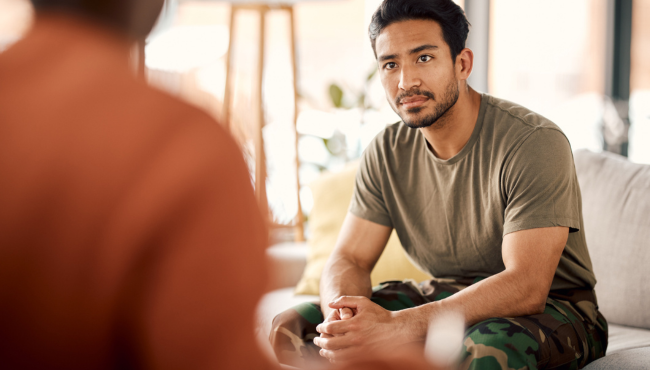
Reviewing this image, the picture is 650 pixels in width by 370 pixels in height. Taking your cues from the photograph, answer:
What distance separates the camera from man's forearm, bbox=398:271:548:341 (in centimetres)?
112

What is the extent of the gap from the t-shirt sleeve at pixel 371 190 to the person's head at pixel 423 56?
186 millimetres

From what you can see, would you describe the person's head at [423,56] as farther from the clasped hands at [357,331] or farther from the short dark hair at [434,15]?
the clasped hands at [357,331]

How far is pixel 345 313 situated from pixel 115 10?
946 mm

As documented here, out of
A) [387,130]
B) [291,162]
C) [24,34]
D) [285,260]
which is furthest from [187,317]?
[291,162]

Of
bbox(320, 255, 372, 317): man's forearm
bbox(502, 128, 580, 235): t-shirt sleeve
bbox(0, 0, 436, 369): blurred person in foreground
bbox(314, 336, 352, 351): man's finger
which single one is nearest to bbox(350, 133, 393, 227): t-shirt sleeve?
bbox(320, 255, 372, 317): man's forearm

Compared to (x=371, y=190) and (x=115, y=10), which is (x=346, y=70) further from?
Result: (x=115, y=10)

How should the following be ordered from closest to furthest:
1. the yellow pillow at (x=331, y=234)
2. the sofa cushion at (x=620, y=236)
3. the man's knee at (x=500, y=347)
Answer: the man's knee at (x=500, y=347) → the sofa cushion at (x=620, y=236) → the yellow pillow at (x=331, y=234)

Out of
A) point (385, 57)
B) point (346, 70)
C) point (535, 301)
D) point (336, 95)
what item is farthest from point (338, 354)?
point (346, 70)

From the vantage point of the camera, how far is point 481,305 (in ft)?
3.70

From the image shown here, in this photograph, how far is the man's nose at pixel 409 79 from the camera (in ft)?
4.64

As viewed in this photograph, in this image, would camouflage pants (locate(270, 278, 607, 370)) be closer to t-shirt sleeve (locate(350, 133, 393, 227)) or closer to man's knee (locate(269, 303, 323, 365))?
man's knee (locate(269, 303, 323, 365))

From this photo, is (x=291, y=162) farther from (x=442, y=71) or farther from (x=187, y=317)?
(x=187, y=317)

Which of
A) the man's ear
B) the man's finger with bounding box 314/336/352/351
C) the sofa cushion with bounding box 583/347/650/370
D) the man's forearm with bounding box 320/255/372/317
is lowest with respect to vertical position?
the sofa cushion with bounding box 583/347/650/370

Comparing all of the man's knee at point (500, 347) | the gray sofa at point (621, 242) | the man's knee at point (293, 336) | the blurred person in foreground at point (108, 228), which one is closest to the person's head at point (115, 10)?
the blurred person in foreground at point (108, 228)
